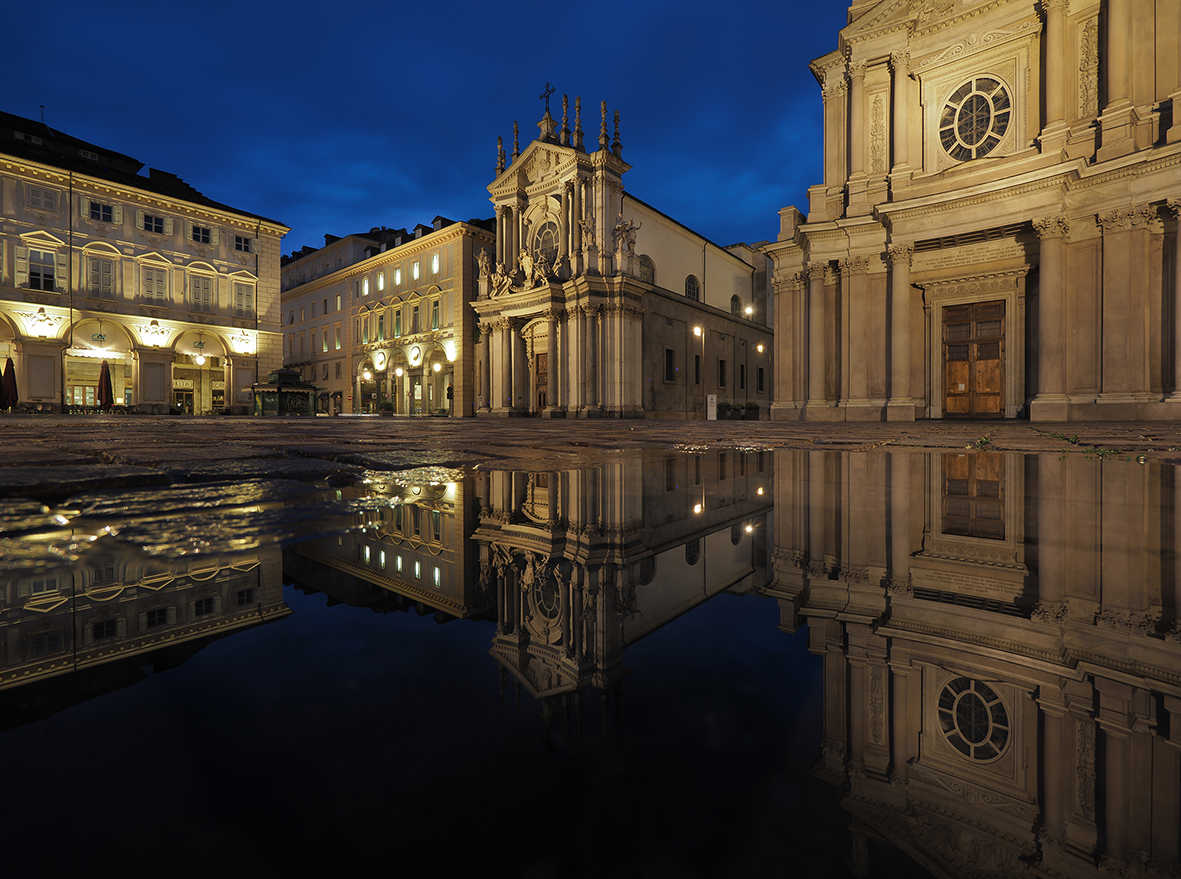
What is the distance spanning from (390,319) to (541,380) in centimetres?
1618

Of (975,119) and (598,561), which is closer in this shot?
(598,561)

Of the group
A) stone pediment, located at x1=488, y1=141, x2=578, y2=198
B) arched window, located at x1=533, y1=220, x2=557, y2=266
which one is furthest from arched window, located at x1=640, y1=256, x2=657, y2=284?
stone pediment, located at x1=488, y1=141, x2=578, y2=198

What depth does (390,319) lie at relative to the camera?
42.0m

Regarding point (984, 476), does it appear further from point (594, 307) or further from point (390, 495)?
point (594, 307)

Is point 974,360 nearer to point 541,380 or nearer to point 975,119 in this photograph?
point 975,119

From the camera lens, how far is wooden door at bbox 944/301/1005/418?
17.5 meters

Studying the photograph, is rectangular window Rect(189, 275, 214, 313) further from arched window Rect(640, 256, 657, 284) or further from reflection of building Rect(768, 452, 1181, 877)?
reflection of building Rect(768, 452, 1181, 877)

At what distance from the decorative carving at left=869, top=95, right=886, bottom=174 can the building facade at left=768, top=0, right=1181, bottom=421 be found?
0.06 metres

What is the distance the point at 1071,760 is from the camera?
0.76m

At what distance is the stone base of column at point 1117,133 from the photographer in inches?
545

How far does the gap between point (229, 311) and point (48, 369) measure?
8789 millimetres

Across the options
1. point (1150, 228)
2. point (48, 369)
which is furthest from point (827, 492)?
point (48, 369)

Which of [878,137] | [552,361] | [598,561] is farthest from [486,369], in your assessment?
[598,561]

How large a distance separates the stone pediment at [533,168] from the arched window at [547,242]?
241 cm
